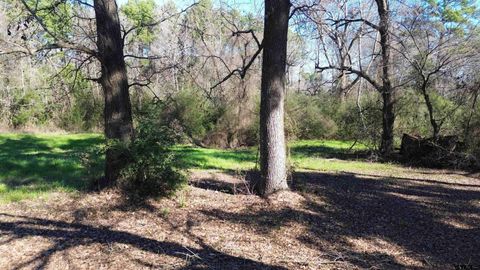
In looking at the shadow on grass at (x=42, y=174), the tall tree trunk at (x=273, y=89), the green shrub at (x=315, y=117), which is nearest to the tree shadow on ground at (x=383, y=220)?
the tall tree trunk at (x=273, y=89)

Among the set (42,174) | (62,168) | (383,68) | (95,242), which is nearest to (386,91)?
(383,68)

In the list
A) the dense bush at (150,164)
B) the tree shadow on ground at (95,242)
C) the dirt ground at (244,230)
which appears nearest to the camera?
the tree shadow on ground at (95,242)

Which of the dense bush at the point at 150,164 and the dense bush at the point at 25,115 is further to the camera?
the dense bush at the point at 25,115

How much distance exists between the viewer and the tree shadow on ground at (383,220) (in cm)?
464

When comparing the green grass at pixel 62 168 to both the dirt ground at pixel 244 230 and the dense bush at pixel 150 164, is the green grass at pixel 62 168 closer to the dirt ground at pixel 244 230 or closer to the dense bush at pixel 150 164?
the dense bush at pixel 150 164

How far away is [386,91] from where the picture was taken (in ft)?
40.1

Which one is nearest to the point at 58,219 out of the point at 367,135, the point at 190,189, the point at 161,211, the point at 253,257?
the point at 161,211

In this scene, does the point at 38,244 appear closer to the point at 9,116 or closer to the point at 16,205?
the point at 16,205

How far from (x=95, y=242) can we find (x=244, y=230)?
5.92 feet

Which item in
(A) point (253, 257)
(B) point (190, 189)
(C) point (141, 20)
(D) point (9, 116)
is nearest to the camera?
(A) point (253, 257)

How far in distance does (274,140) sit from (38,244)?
11.7ft

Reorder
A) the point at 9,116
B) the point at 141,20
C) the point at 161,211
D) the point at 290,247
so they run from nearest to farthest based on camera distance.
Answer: the point at 290,247 < the point at 161,211 < the point at 141,20 < the point at 9,116

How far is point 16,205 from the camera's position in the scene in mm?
5926

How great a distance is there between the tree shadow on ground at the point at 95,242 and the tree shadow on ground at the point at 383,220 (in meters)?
0.99
